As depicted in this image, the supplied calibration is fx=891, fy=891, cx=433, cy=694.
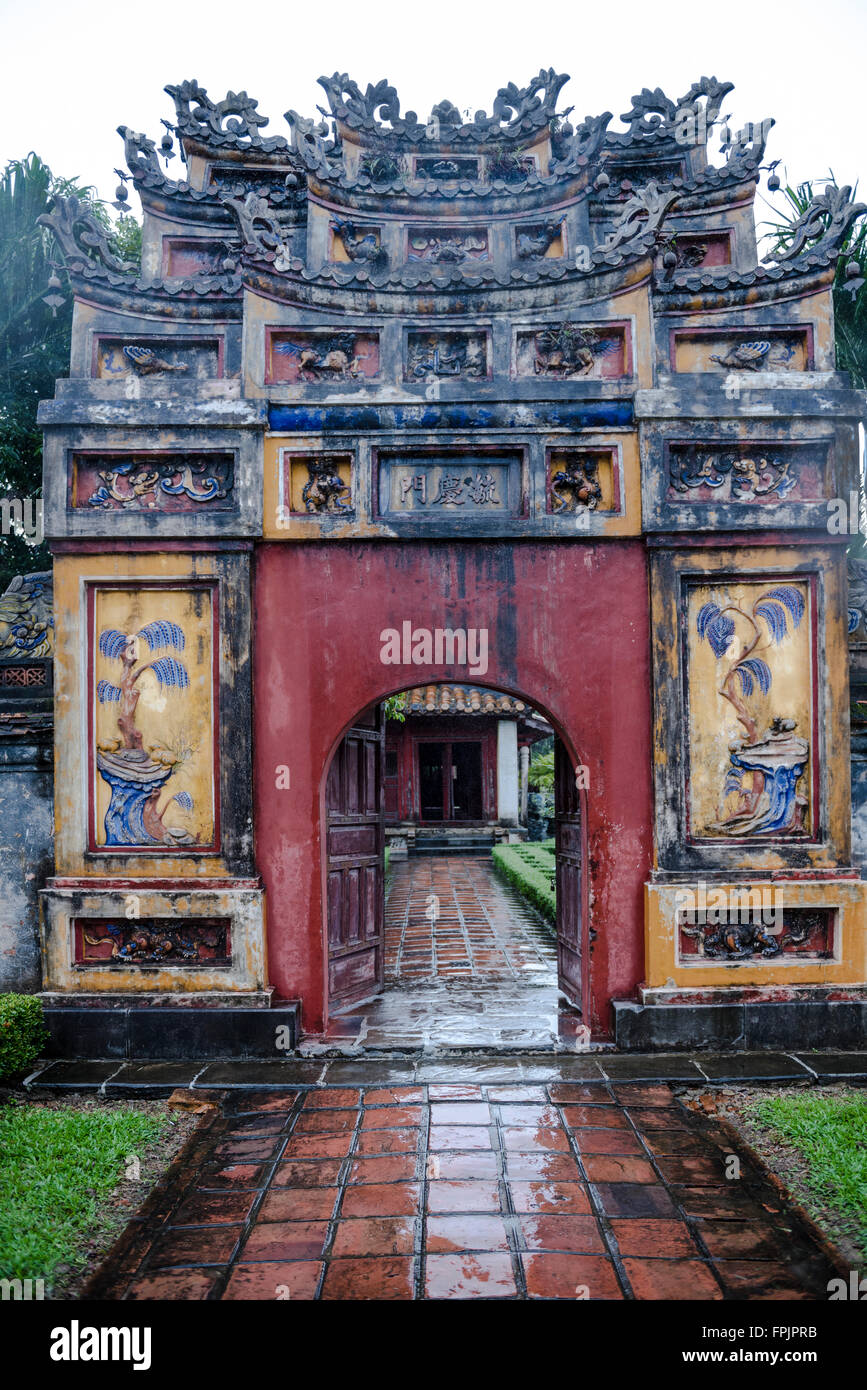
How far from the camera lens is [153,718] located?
6406 millimetres

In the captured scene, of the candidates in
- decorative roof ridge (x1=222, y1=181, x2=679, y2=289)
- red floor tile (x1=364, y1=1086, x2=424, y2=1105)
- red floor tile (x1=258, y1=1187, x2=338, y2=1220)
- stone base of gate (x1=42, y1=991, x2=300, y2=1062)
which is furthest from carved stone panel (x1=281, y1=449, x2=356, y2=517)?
red floor tile (x1=258, y1=1187, x2=338, y2=1220)

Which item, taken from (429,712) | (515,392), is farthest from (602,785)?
(429,712)

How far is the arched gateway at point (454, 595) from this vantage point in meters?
6.26

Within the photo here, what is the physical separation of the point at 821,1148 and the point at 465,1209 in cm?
189

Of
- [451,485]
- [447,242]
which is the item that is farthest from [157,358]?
[447,242]

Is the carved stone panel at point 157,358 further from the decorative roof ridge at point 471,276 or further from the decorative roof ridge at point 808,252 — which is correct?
the decorative roof ridge at point 808,252

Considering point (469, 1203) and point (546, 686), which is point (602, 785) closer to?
point (546, 686)

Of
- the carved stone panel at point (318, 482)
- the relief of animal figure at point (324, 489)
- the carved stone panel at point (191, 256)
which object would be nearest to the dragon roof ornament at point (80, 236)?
the carved stone panel at point (191, 256)

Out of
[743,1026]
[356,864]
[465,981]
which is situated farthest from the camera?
[465,981]

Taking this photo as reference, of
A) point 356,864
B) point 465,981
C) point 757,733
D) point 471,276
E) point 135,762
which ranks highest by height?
point 471,276

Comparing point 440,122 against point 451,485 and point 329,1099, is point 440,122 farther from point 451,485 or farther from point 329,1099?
point 329,1099

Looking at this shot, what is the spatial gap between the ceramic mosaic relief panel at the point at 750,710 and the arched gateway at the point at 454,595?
2cm

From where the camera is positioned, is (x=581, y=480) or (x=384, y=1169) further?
(x=581, y=480)

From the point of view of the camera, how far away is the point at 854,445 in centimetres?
641
